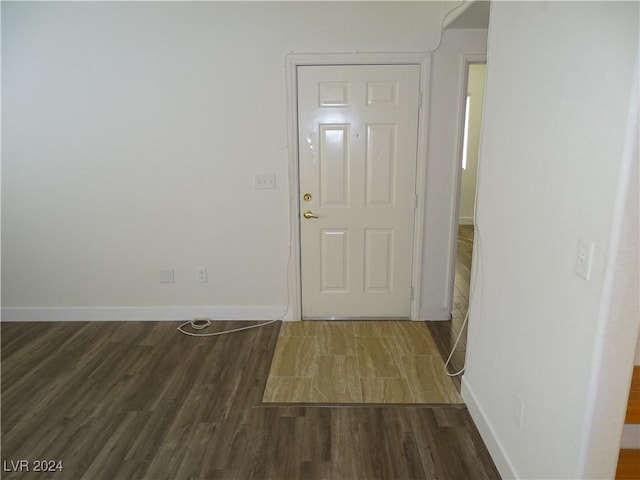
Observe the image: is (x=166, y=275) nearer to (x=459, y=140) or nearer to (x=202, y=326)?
(x=202, y=326)

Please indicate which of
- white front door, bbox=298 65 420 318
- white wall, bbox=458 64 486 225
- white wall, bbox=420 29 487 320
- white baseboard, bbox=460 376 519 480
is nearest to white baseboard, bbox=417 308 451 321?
white wall, bbox=420 29 487 320

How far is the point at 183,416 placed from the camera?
2.26 meters

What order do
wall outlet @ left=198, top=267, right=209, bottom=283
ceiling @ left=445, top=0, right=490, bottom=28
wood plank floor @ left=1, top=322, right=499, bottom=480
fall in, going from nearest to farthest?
wood plank floor @ left=1, top=322, right=499, bottom=480
ceiling @ left=445, top=0, right=490, bottom=28
wall outlet @ left=198, top=267, right=209, bottom=283

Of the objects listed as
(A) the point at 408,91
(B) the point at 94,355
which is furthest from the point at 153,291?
(A) the point at 408,91

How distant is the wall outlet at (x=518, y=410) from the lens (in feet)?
5.65

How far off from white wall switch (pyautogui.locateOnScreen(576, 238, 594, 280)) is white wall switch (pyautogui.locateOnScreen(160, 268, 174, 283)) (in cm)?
292

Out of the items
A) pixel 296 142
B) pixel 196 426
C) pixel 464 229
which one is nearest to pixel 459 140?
pixel 296 142

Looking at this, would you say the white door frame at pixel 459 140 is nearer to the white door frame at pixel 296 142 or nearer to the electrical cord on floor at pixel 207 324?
the white door frame at pixel 296 142

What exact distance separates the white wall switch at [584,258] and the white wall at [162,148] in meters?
1.89

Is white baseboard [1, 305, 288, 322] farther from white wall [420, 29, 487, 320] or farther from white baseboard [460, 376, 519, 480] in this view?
white baseboard [460, 376, 519, 480]

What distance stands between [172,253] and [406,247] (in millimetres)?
1922

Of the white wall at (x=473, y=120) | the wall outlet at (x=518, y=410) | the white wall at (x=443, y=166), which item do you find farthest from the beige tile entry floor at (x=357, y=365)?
the white wall at (x=473, y=120)

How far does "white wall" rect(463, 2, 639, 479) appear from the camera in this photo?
117 centimetres

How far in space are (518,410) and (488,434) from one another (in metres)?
0.35
